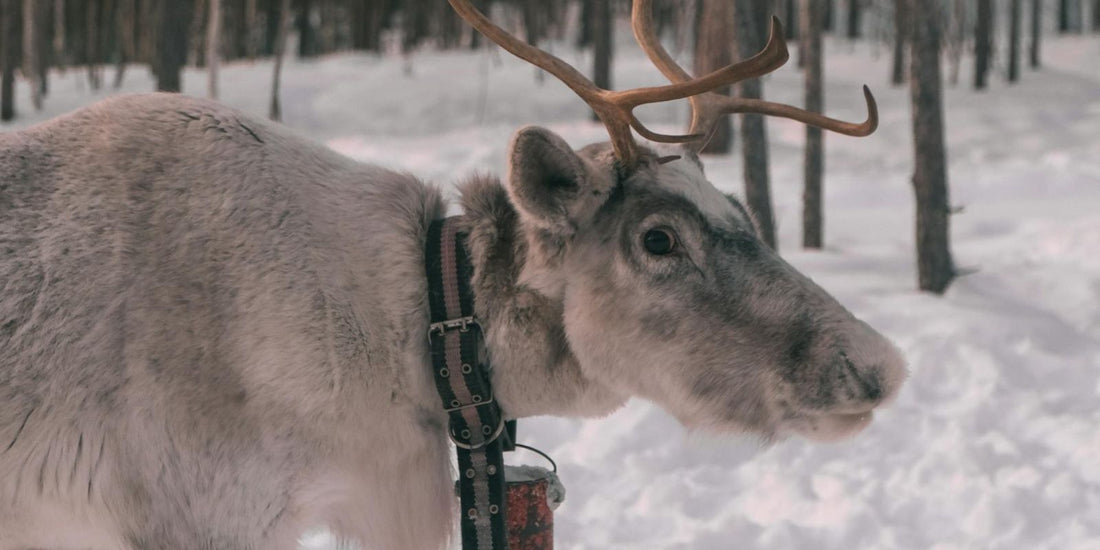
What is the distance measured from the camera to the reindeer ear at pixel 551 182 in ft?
7.38

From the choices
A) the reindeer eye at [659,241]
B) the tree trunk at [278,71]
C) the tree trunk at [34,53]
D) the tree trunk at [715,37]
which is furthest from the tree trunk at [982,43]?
the reindeer eye at [659,241]

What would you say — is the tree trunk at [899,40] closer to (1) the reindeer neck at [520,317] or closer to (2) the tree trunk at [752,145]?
(2) the tree trunk at [752,145]

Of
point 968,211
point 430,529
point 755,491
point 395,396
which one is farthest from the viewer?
point 968,211

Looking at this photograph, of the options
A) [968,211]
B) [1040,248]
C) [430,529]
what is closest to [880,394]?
[430,529]

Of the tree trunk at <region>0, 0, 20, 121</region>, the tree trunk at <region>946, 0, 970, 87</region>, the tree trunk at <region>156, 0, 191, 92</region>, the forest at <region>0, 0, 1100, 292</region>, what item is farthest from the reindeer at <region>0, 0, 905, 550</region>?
the tree trunk at <region>946, 0, 970, 87</region>

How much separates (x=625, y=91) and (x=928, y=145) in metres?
4.75

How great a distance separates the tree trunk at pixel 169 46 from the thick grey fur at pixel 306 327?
429 inches

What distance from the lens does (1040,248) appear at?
7.05 meters

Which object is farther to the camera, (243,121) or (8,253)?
(243,121)

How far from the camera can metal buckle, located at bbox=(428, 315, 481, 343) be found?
2385mm

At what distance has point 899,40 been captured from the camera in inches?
682

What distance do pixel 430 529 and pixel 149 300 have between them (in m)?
0.80

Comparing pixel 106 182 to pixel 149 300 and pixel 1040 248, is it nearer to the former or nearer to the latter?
pixel 149 300

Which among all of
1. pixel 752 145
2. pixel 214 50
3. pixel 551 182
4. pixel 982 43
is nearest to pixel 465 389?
pixel 551 182
